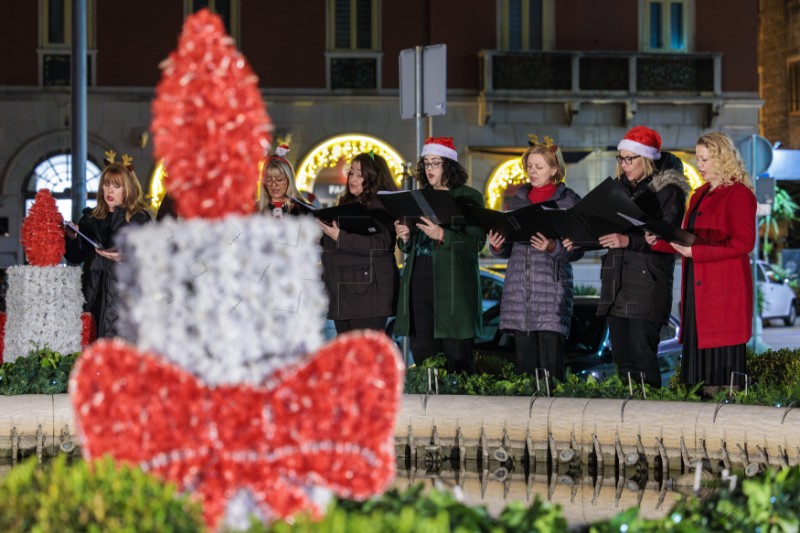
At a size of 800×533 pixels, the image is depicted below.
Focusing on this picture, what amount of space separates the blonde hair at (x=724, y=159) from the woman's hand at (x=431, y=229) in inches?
68.8

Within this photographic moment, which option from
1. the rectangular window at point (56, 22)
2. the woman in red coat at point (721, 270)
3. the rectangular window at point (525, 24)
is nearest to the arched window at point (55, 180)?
the rectangular window at point (56, 22)

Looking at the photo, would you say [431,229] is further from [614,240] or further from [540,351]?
[614,240]

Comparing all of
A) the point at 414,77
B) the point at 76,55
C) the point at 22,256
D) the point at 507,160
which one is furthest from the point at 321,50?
the point at 414,77

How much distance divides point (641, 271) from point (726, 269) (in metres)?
0.58

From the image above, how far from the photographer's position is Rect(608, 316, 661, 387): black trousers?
8922 millimetres

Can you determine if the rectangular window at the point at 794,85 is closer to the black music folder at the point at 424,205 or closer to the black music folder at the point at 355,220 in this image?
the black music folder at the point at 355,220

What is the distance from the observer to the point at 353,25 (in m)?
29.9

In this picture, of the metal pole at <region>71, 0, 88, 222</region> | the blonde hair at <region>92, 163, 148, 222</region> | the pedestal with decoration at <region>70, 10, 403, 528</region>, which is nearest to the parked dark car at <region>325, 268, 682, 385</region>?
the blonde hair at <region>92, 163, 148, 222</region>

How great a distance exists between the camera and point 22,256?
1109 inches

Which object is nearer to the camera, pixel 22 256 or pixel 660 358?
pixel 660 358

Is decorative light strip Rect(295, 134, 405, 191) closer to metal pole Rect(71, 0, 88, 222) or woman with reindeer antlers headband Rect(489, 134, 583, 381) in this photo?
metal pole Rect(71, 0, 88, 222)

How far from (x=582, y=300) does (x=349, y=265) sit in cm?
276

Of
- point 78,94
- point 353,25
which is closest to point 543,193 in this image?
point 78,94

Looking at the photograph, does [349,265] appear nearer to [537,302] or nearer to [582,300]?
[537,302]
